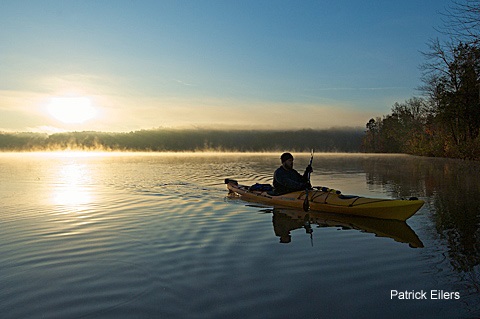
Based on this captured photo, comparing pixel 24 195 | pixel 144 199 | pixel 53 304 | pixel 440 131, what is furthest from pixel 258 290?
pixel 440 131

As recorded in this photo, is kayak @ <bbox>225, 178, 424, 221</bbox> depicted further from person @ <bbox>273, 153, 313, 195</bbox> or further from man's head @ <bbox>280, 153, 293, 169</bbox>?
man's head @ <bbox>280, 153, 293, 169</bbox>

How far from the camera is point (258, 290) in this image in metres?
5.53

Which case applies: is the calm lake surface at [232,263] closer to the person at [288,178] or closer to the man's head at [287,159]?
the person at [288,178]

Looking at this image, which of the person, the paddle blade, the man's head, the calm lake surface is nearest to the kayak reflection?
the calm lake surface

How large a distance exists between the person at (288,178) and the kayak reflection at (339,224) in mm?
1051

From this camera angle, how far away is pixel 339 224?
34.9 ft

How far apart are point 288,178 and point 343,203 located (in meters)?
2.51

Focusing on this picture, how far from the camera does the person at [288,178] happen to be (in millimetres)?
13422

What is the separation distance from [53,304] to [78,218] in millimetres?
6504

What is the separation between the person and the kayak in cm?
23

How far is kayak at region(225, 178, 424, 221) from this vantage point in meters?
10.7

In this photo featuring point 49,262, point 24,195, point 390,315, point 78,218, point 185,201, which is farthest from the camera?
point 24,195

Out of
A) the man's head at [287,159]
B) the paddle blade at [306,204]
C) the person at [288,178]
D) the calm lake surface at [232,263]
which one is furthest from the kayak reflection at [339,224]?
the man's head at [287,159]

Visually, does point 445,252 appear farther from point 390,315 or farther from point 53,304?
point 53,304
